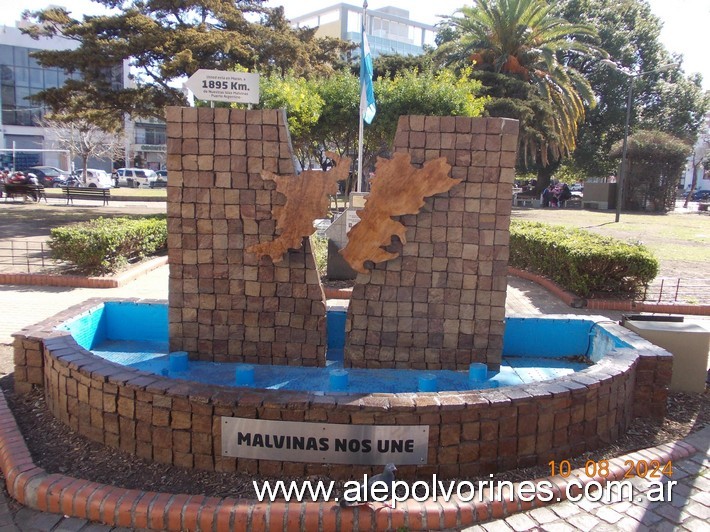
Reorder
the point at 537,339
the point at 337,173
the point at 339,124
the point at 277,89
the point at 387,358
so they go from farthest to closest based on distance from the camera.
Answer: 1. the point at 339,124
2. the point at 277,89
3. the point at 537,339
4. the point at 387,358
5. the point at 337,173

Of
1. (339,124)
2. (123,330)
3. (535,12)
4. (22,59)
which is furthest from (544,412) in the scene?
(22,59)

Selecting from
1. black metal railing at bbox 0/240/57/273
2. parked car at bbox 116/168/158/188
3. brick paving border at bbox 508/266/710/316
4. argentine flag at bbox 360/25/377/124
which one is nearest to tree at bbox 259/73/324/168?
argentine flag at bbox 360/25/377/124

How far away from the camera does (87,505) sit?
10.7 feet

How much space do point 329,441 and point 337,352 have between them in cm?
218

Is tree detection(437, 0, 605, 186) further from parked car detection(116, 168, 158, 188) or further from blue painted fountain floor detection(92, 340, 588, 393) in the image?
parked car detection(116, 168, 158, 188)

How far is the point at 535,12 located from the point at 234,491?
2588cm

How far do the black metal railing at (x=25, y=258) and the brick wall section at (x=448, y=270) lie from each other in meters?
7.55

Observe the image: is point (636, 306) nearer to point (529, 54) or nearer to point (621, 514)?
point (621, 514)

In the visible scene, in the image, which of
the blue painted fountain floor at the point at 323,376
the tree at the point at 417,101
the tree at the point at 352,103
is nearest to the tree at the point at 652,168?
the tree at the point at 352,103

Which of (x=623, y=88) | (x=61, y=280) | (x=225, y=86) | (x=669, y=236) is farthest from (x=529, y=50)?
(x=225, y=86)

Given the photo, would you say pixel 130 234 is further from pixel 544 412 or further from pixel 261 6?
pixel 261 6

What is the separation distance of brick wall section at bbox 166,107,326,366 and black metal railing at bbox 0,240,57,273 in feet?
21.1

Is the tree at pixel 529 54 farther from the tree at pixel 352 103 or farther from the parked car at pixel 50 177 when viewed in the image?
the parked car at pixel 50 177

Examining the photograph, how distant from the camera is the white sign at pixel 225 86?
5.30 meters
